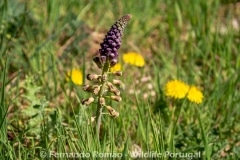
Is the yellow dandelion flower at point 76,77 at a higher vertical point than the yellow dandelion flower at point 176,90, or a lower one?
higher

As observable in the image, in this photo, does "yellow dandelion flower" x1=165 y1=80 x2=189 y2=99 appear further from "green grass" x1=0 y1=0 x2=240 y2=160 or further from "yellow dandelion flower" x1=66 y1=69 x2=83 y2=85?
"yellow dandelion flower" x1=66 y1=69 x2=83 y2=85

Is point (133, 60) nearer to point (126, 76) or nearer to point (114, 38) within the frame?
point (126, 76)

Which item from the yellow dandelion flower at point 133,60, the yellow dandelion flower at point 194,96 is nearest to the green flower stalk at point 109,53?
the yellow dandelion flower at point 194,96

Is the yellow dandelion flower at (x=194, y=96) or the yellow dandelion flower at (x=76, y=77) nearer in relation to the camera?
the yellow dandelion flower at (x=194, y=96)

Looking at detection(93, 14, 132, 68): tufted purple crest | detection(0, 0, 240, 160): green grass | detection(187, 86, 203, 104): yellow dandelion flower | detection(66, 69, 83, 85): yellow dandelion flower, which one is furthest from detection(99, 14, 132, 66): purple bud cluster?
detection(66, 69, 83, 85): yellow dandelion flower

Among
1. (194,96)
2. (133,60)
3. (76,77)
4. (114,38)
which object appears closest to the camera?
(114,38)

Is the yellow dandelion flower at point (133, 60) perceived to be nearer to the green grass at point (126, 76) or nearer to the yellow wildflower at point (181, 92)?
the green grass at point (126, 76)

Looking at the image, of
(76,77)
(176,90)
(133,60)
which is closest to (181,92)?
(176,90)
